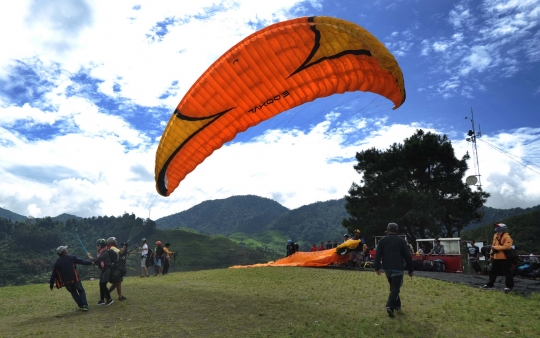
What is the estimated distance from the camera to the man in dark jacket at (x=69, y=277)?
8367 millimetres

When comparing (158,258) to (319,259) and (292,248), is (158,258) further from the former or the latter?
(319,259)

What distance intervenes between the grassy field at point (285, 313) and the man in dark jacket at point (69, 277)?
0.93ft

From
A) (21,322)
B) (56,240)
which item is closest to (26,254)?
(56,240)

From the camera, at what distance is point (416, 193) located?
3312cm

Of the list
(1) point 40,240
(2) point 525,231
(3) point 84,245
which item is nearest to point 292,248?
(2) point 525,231

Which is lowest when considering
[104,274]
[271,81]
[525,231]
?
[104,274]

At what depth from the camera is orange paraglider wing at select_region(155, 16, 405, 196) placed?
31.3 ft

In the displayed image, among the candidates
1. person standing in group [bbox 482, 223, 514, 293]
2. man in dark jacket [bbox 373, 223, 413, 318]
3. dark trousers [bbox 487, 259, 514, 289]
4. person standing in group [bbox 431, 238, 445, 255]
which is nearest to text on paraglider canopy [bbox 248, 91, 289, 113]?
man in dark jacket [bbox 373, 223, 413, 318]

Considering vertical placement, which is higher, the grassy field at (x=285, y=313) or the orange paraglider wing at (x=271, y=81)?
the orange paraglider wing at (x=271, y=81)

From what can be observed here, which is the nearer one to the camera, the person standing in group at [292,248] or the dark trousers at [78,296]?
the dark trousers at [78,296]

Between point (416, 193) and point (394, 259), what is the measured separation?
28.2 meters

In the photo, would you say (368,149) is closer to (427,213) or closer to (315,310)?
(427,213)

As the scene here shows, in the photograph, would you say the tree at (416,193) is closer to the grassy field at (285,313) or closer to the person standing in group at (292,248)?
the person standing in group at (292,248)

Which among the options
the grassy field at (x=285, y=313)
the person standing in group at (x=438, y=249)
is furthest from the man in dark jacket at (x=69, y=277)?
the person standing in group at (x=438, y=249)
